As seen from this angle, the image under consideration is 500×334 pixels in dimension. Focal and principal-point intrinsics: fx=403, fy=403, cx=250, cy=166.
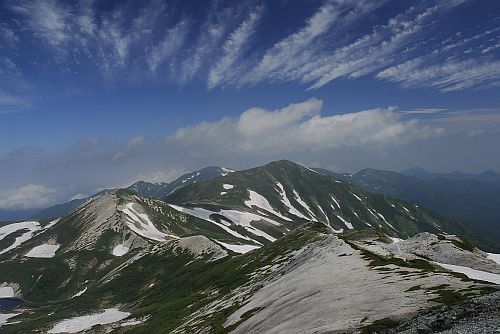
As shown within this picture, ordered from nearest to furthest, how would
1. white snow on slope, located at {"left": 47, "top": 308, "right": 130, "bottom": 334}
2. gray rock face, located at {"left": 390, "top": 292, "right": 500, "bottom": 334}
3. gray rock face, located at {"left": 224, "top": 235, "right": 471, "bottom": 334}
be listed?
gray rock face, located at {"left": 390, "top": 292, "right": 500, "bottom": 334} < gray rock face, located at {"left": 224, "top": 235, "right": 471, "bottom": 334} < white snow on slope, located at {"left": 47, "top": 308, "right": 130, "bottom": 334}

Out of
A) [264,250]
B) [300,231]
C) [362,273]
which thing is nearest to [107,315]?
[264,250]

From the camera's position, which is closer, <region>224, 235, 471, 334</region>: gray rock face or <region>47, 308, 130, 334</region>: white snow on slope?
<region>224, 235, 471, 334</region>: gray rock face

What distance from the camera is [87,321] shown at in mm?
177750

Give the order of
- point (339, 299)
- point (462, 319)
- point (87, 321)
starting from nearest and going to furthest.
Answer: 1. point (462, 319)
2. point (339, 299)
3. point (87, 321)

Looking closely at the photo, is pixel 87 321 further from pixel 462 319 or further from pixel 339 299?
pixel 462 319

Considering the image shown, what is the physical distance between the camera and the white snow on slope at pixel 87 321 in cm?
16775

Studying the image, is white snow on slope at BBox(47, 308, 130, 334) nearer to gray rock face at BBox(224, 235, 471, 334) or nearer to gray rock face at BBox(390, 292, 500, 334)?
gray rock face at BBox(224, 235, 471, 334)

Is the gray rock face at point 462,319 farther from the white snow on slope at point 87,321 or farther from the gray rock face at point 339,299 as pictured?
the white snow on slope at point 87,321

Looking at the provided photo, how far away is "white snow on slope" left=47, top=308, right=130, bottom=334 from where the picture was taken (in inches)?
6604

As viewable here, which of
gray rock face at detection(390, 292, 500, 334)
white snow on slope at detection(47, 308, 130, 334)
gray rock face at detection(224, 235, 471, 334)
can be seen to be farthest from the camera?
white snow on slope at detection(47, 308, 130, 334)

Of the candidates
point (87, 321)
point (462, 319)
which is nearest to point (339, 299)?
point (462, 319)

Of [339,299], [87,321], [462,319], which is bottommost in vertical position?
[87,321]

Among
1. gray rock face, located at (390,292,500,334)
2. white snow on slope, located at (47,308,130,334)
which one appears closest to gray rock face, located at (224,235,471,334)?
gray rock face, located at (390,292,500,334)

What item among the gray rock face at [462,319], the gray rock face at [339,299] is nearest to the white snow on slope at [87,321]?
the gray rock face at [339,299]
